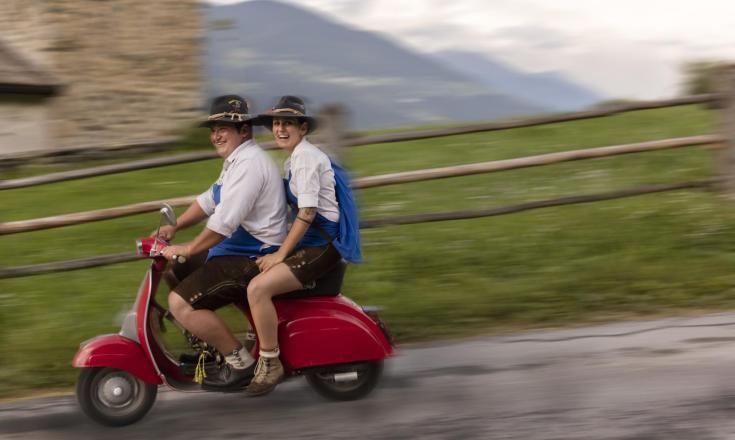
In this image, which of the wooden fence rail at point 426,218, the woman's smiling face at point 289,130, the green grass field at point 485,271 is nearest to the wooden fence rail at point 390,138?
the green grass field at point 485,271

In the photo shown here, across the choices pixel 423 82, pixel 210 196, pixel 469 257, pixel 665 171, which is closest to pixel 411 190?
pixel 665 171

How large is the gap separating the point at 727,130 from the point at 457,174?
2.14m

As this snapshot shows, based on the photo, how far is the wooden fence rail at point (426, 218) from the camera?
732 centimetres

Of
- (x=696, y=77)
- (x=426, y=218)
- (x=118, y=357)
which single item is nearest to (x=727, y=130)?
(x=426, y=218)

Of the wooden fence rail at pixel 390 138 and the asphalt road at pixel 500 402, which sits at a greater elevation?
the wooden fence rail at pixel 390 138

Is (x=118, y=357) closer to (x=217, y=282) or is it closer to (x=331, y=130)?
(x=217, y=282)

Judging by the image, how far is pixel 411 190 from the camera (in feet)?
39.8

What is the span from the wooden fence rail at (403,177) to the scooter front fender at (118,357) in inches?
75.9

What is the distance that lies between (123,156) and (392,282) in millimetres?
11296

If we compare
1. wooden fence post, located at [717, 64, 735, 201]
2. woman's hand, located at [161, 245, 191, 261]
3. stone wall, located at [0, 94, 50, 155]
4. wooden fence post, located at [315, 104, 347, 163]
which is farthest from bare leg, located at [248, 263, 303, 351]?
stone wall, located at [0, 94, 50, 155]

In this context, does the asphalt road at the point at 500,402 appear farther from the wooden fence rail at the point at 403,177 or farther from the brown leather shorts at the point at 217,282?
the wooden fence rail at the point at 403,177

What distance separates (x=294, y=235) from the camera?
5.18 meters

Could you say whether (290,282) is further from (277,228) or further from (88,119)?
(88,119)

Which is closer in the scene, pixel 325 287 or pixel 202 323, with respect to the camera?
pixel 202 323
